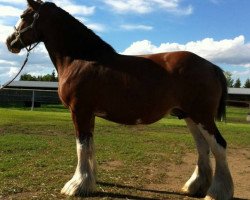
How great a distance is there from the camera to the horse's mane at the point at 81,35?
7262 millimetres

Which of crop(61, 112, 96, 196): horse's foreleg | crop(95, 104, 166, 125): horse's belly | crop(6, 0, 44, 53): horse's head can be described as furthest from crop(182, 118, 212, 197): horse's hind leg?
crop(6, 0, 44, 53): horse's head

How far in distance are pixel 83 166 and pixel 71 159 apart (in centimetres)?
327

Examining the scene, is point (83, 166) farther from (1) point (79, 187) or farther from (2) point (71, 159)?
(2) point (71, 159)

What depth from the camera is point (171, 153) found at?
1180cm

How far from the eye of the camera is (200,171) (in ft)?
23.5

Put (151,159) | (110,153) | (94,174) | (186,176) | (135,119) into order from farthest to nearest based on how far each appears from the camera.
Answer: (110,153), (151,159), (186,176), (94,174), (135,119)

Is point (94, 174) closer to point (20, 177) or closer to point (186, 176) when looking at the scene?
point (20, 177)

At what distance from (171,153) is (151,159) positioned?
1.46m

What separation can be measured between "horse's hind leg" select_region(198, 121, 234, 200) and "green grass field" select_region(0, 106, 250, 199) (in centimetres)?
68

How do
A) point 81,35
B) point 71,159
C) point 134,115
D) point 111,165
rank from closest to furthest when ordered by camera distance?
point 134,115, point 81,35, point 111,165, point 71,159

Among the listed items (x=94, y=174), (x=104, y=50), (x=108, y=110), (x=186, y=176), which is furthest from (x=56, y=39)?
(x=186, y=176)

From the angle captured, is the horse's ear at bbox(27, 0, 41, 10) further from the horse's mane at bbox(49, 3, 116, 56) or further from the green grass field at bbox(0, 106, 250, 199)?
the green grass field at bbox(0, 106, 250, 199)

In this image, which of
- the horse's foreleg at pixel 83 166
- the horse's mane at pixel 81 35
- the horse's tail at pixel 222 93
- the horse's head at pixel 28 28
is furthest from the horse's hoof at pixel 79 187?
the horse's head at pixel 28 28

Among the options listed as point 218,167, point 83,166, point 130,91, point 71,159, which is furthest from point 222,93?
point 71,159
